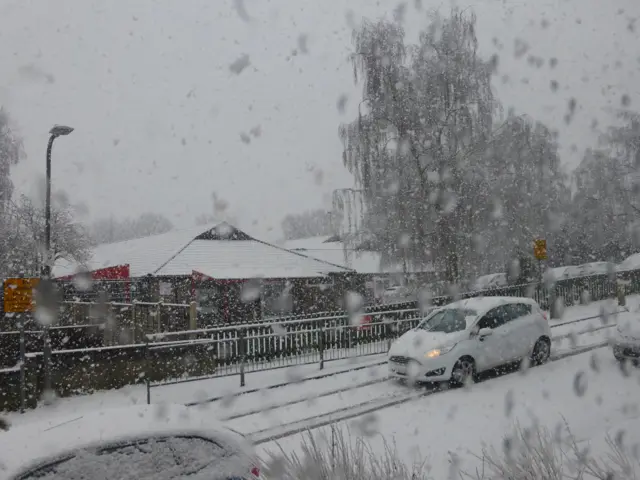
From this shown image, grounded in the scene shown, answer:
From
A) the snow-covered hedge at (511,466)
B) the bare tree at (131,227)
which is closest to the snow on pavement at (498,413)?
the snow-covered hedge at (511,466)

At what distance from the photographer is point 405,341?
40.1ft

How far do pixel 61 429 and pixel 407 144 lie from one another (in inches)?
824

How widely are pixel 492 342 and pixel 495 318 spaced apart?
61 cm

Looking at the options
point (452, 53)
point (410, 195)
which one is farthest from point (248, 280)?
point (452, 53)

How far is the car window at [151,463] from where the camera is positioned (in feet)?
13.3

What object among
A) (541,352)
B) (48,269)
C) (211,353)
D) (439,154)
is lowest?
(541,352)

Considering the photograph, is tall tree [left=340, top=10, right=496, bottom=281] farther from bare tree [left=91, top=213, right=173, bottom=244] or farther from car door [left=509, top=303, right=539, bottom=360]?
bare tree [left=91, top=213, right=173, bottom=244]

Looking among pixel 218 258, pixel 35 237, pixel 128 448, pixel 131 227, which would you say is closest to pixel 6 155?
pixel 35 237

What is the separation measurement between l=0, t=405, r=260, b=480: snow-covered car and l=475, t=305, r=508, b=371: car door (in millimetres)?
7873

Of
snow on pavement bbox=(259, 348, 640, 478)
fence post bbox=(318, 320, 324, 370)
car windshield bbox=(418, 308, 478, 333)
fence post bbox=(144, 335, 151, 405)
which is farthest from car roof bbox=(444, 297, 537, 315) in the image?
fence post bbox=(144, 335, 151, 405)

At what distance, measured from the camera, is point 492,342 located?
11984 millimetres

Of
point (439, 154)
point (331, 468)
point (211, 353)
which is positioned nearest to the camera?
point (331, 468)

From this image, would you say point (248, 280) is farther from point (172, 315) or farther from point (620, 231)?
point (620, 231)

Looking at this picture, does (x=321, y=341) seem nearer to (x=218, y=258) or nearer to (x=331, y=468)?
(x=331, y=468)
